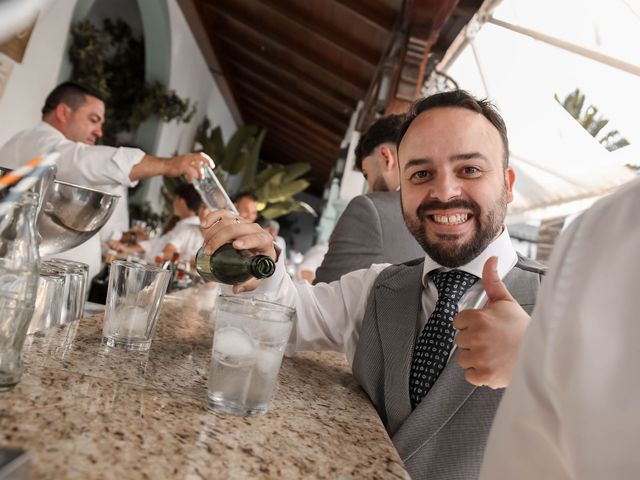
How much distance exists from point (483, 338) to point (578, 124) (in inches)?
152

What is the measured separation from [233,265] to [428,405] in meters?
0.49

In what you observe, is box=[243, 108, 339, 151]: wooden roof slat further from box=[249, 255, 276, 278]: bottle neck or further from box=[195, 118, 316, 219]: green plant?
box=[249, 255, 276, 278]: bottle neck

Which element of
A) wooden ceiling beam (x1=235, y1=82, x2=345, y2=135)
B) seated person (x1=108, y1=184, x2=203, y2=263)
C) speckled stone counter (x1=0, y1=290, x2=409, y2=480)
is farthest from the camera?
wooden ceiling beam (x1=235, y1=82, x2=345, y2=135)

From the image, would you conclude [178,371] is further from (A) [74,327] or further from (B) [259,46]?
(B) [259,46]

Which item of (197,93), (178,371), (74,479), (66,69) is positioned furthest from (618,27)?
(197,93)

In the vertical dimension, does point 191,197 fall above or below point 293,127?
below

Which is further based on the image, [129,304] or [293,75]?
[293,75]

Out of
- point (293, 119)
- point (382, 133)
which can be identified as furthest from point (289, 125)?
point (382, 133)

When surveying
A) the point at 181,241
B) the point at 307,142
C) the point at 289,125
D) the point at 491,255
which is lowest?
the point at 181,241

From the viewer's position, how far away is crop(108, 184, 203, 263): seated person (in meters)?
3.62

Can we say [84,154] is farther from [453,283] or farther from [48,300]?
[453,283]

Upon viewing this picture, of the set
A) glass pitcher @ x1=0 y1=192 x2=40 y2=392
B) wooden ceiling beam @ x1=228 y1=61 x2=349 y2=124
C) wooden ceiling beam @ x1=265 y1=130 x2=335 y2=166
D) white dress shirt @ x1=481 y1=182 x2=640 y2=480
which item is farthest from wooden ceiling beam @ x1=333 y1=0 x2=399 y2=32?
wooden ceiling beam @ x1=265 y1=130 x2=335 y2=166

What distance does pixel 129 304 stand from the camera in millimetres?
→ 918

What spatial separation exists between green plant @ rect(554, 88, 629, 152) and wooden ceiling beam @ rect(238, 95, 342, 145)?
174 inches
